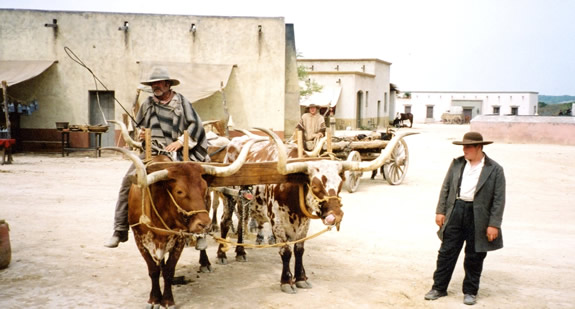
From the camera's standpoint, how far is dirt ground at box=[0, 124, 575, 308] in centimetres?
496

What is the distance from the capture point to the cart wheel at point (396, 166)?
38.9 ft

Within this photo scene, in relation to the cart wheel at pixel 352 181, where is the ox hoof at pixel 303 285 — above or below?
below

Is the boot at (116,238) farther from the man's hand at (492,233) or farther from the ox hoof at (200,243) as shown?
the man's hand at (492,233)

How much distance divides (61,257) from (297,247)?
2.96 meters

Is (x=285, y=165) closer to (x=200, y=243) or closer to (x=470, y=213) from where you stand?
(x=200, y=243)

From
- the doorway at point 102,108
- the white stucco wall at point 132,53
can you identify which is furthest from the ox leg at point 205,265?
the doorway at point 102,108

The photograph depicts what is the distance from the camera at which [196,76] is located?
17109 mm

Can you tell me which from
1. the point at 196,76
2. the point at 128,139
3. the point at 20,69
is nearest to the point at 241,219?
the point at 128,139

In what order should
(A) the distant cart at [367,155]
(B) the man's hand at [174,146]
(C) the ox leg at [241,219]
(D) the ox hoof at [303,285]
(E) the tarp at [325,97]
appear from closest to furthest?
(B) the man's hand at [174,146] → (D) the ox hoof at [303,285] → (C) the ox leg at [241,219] → (A) the distant cart at [367,155] → (E) the tarp at [325,97]

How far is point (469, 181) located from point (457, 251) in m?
0.70

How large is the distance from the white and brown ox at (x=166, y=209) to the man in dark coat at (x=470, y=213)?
6.96ft

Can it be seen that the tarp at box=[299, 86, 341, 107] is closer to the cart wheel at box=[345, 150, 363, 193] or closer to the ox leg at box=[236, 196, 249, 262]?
the cart wheel at box=[345, 150, 363, 193]

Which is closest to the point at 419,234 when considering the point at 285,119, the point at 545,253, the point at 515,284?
the point at 545,253

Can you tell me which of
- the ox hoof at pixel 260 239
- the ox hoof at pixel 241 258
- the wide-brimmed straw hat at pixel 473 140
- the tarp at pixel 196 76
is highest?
the tarp at pixel 196 76
